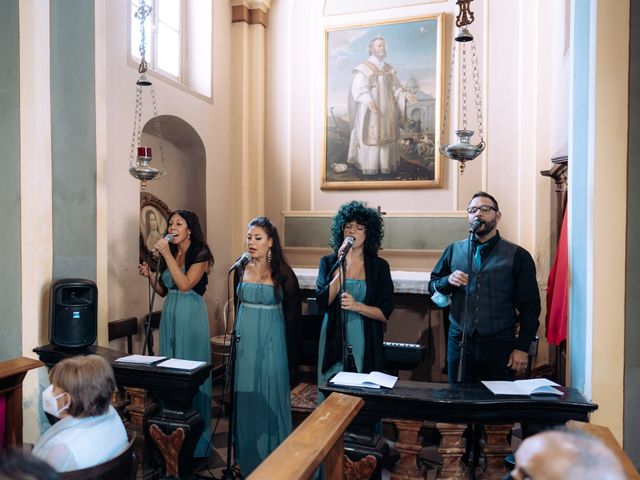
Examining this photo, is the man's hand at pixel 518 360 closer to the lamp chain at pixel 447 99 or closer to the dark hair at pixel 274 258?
the dark hair at pixel 274 258

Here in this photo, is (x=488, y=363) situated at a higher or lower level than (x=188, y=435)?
higher

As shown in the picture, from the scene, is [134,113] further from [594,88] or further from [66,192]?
[594,88]

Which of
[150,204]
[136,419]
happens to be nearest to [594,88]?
[136,419]

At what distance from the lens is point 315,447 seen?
67.4 inches

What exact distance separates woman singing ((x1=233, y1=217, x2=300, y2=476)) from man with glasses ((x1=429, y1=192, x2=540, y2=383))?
3.34ft

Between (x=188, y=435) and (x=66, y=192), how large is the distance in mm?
1756

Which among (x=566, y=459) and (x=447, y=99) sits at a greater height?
(x=447, y=99)

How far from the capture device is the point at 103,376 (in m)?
1.93

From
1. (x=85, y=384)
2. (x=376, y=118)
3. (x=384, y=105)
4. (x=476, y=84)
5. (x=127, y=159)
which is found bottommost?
(x=85, y=384)

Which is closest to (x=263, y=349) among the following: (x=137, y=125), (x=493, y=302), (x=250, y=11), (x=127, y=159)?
(x=493, y=302)

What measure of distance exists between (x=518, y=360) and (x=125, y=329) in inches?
124

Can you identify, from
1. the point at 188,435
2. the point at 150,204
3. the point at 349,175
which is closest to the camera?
the point at 188,435

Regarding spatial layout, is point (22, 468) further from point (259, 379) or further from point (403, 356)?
point (403, 356)

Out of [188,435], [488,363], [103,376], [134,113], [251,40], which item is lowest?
[188,435]
